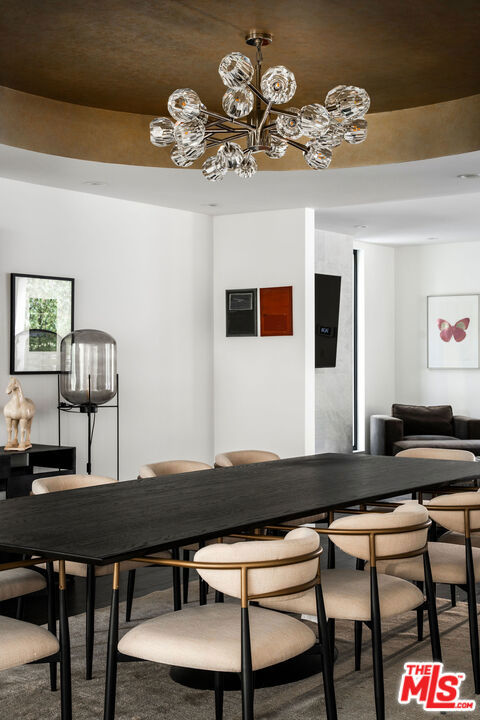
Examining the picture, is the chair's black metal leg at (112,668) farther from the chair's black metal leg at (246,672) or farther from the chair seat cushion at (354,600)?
the chair seat cushion at (354,600)

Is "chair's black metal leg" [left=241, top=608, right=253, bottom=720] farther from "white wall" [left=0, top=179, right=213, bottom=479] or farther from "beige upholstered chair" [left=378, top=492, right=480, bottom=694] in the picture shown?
"white wall" [left=0, top=179, right=213, bottom=479]

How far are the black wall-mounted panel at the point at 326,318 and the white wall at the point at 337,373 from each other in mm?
128

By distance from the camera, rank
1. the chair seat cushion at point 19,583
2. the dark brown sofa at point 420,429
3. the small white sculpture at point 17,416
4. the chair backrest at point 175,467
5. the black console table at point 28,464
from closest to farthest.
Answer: the chair seat cushion at point 19,583 < the chair backrest at point 175,467 < the black console table at point 28,464 < the small white sculpture at point 17,416 < the dark brown sofa at point 420,429

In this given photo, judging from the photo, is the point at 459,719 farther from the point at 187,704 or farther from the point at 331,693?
the point at 187,704

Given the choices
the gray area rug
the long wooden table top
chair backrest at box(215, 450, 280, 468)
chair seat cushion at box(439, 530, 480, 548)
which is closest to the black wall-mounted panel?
chair backrest at box(215, 450, 280, 468)

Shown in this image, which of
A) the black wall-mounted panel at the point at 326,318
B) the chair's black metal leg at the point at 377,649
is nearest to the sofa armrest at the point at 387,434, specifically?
the black wall-mounted panel at the point at 326,318

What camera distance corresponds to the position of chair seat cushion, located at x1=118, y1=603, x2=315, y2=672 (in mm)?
2627

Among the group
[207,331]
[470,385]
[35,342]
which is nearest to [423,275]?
[470,385]

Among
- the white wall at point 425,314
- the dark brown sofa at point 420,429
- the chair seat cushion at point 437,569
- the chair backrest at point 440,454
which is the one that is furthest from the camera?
the white wall at point 425,314

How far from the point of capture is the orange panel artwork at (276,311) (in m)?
8.05

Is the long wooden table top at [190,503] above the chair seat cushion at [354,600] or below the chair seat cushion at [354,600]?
above

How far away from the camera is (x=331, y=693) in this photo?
293cm

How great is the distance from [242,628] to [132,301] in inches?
210

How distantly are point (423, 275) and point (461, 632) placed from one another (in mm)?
8012
